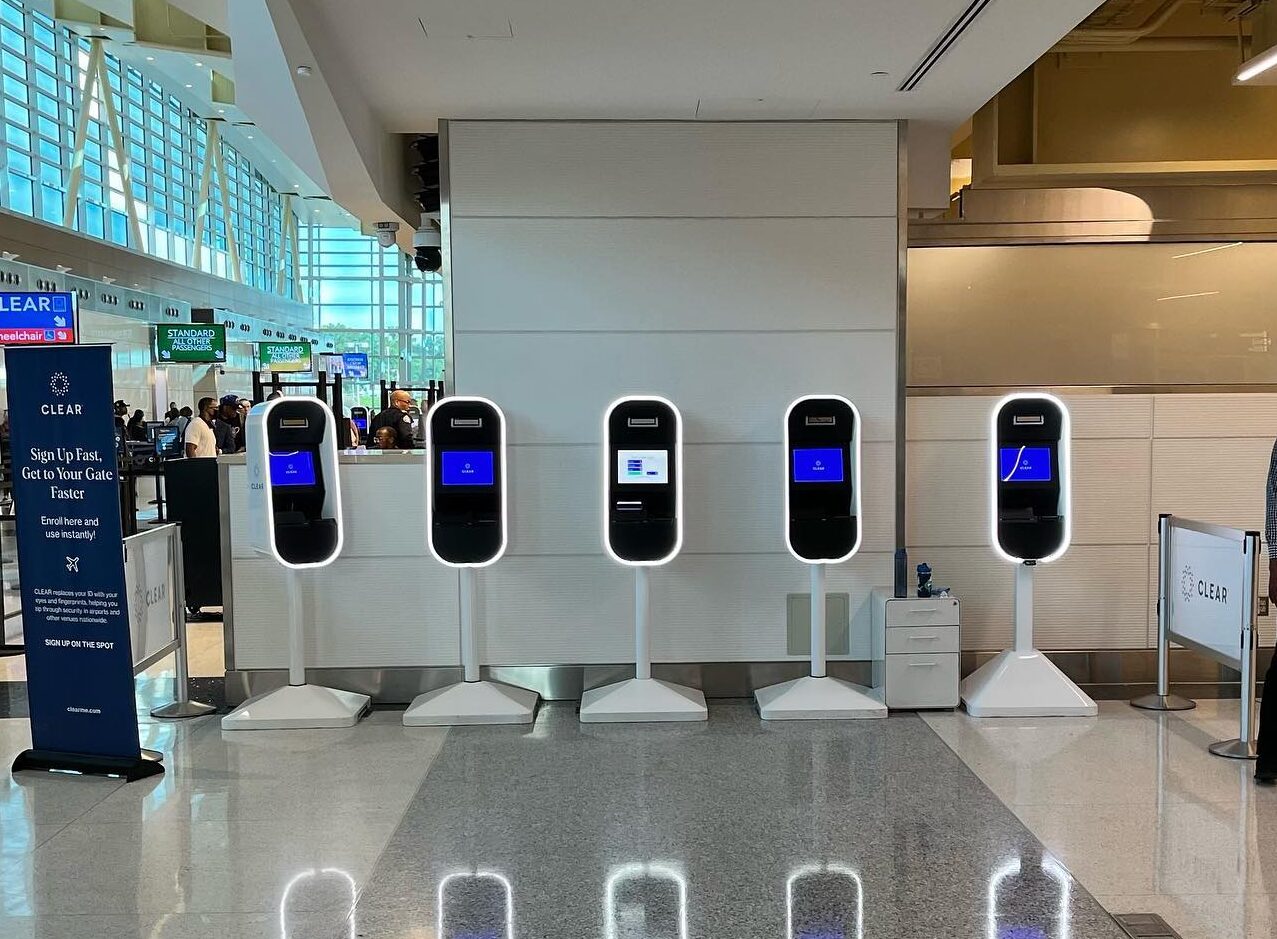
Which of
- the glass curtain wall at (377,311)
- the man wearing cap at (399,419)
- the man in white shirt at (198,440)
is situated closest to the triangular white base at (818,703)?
the man wearing cap at (399,419)

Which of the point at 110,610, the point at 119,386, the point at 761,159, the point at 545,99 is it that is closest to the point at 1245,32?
the point at 761,159

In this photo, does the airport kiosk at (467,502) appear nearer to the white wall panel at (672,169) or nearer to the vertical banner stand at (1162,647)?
the white wall panel at (672,169)

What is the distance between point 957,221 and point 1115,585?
2.25 metres

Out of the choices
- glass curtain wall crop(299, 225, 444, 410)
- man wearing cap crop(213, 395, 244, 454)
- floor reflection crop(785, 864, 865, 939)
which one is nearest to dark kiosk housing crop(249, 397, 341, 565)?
floor reflection crop(785, 864, 865, 939)

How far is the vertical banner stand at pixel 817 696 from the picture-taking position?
5094 millimetres

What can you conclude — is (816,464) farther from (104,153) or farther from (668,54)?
(104,153)

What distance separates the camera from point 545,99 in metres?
4.96

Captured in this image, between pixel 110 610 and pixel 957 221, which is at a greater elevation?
pixel 957 221

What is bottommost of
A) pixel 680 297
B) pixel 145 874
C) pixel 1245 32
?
pixel 145 874

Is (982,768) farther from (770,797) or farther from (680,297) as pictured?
(680,297)

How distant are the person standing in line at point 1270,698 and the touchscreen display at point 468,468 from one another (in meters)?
3.23

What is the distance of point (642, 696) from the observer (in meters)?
5.14

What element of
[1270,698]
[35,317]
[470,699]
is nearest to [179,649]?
[470,699]

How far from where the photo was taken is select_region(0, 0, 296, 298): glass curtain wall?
623 inches
